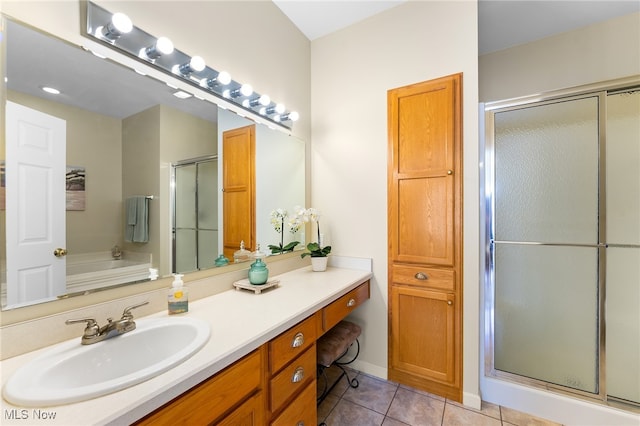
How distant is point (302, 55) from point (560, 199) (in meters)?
2.19

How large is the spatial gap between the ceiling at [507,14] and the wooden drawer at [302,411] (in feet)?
8.03

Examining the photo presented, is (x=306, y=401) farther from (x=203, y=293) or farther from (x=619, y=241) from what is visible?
(x=619, y=241)

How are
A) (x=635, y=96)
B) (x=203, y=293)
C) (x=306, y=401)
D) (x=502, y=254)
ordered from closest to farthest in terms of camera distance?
(x=306, y=401), (x=203, y=293), (x=635, y=96), (x=502, y=254)

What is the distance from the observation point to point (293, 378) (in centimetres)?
110

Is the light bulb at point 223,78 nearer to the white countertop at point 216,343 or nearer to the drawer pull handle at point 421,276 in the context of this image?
the white countertop at point 216,343

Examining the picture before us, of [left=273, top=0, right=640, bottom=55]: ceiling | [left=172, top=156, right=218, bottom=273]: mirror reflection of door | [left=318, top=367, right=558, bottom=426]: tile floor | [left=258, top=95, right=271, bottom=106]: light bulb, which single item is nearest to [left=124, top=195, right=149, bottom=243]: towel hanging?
[left=172, top=156, right=218, bottom=273]: mirror reflection of door

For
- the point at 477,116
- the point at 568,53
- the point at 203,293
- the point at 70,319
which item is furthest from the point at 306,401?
the point at 568,53

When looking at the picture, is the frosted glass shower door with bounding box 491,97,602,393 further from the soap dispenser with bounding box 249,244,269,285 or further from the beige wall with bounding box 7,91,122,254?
the beige wall with bounding box 7,91,122,254

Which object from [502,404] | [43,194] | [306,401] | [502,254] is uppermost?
[43,194]

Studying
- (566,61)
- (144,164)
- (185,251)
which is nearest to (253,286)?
(185,251)

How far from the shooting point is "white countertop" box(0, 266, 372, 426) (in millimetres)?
547

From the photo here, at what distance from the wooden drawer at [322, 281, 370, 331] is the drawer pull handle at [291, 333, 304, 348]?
0.72ft

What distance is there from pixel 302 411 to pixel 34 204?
132 centimetres

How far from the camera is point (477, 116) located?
1577 millimetres
